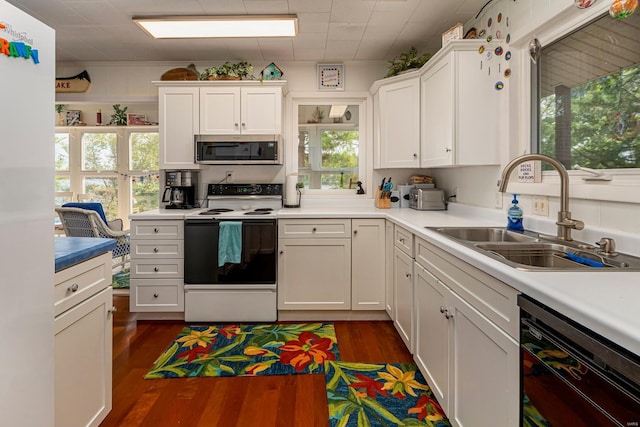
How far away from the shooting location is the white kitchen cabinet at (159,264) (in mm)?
2949

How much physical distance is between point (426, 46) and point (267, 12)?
1504 millimetres

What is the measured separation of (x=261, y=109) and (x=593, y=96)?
238 cm

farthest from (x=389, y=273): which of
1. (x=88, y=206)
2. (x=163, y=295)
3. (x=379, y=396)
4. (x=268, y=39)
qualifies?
(x=88, y=206)

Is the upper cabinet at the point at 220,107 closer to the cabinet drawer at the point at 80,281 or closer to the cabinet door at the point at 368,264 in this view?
the cabinet door at the point at 368,264

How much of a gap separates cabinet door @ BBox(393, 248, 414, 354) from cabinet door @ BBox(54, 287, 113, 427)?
1.63 meters

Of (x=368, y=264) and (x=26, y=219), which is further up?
(x=26, y=219)

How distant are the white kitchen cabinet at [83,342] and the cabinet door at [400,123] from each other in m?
2.33

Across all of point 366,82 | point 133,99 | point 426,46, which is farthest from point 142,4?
point 426,46

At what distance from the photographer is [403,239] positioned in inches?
94.3

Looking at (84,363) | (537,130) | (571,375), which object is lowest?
(84,363)

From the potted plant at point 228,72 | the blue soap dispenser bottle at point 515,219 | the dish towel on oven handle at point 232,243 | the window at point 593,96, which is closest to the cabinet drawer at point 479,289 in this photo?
the blue soap dispenser bottle at point 515,219

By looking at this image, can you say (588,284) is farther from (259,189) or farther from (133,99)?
(133,99)

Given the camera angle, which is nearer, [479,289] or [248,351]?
Result: [479,289]

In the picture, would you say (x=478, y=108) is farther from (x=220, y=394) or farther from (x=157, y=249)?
(x=157, y=249)
